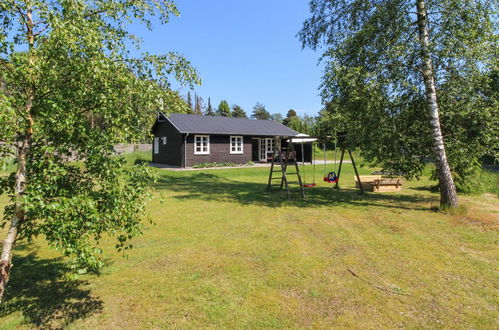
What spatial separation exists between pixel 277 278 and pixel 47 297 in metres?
3.04

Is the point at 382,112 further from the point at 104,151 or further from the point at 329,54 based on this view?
the point at 104,151

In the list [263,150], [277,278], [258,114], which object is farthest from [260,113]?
[277,278]

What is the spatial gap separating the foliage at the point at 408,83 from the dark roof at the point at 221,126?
610 inches

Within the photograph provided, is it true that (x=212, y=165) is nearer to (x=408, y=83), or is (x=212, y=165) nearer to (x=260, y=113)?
(x=408, y=83)

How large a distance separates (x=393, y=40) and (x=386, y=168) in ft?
13.0

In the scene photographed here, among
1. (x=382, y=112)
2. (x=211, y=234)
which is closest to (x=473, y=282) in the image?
(x=211, y=234)

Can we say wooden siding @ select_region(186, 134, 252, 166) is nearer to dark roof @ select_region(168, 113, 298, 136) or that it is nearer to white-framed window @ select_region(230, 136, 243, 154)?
white-framed window @ select_region(230, 136, 243, 154)

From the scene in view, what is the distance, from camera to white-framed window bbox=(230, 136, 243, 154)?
86.4ft

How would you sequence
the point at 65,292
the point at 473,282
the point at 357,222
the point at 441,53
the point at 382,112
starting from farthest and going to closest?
the point at 382,112
the point at 441,53
the point at 357,222
the point at 473,282
the point at 65,292

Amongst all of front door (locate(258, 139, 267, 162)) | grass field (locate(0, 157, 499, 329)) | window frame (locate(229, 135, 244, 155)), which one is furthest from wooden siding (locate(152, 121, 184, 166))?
grass field (locate(0, 157, 499, 329))

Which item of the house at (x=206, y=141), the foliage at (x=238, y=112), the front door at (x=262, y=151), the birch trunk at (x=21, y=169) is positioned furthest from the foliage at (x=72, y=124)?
the foliage at (x=238, y=112)

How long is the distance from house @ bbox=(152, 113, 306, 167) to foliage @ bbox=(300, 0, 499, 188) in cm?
1280

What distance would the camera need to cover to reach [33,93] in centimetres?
315

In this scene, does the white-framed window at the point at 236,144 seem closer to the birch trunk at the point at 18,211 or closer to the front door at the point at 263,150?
the front door at the point at 263,150
